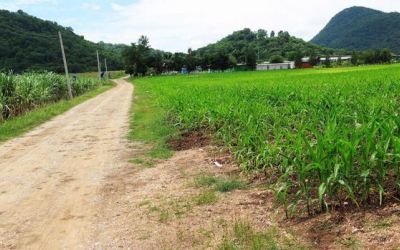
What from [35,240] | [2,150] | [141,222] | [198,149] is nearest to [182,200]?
[141,222]

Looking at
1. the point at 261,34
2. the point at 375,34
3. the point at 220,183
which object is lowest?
the point at 220,183

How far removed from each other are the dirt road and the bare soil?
0.06 feet

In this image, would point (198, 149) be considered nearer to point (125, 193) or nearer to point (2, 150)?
point (125, 193)

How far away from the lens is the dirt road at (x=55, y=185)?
17.3 feet

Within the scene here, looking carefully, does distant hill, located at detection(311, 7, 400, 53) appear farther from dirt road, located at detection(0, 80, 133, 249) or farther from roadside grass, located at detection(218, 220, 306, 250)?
roadside grass, located at detection(218, 220, 306, 250)

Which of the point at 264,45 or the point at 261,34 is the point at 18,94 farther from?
the point at 261,34

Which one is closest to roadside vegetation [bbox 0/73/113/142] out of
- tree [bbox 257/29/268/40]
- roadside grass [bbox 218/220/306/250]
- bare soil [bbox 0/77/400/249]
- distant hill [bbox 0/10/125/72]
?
bare soil [bbox 0/77/400/249]

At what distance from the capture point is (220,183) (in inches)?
269

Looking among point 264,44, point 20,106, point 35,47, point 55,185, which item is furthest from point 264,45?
point 55,185

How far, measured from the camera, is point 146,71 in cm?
11144

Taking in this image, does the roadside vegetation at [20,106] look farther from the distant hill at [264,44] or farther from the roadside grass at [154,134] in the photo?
the distant hill at [264,44]

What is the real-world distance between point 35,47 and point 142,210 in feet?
237

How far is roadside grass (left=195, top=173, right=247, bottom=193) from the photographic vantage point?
21.7ft

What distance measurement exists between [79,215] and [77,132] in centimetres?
941
